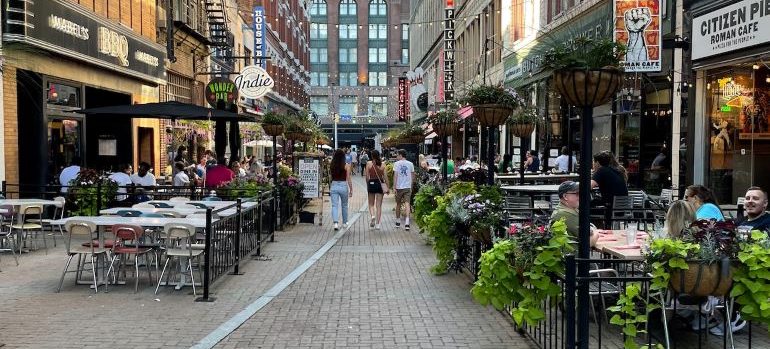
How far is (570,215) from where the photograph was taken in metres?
7.60

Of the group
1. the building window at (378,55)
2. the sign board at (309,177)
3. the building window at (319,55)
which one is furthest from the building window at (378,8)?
the sign board at (309,177)

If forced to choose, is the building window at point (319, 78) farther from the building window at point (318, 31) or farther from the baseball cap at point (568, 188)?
the baseball cap at point (568, 188)

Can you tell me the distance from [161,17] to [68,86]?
25.0 ft

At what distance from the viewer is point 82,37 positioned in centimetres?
1734

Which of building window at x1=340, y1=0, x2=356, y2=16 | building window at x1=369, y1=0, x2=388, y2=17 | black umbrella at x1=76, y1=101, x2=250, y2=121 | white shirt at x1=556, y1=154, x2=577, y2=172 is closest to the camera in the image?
black umbrella at x1=76, y1=101, x2=250, y2=121

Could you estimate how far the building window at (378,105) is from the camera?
339 feet

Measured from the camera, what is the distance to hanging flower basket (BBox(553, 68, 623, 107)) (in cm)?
614

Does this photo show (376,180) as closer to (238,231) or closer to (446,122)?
(446,122)

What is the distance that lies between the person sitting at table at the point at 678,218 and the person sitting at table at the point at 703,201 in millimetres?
1282

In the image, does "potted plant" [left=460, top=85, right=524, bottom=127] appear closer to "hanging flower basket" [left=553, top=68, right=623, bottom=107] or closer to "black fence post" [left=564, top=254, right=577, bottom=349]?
"hanging flower basket" [left=553, top=68, right=623, bottom=107]

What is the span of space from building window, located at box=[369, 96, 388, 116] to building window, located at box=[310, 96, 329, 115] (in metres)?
6.38

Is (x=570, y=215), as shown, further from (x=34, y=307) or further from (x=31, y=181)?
(x=31, y=181)

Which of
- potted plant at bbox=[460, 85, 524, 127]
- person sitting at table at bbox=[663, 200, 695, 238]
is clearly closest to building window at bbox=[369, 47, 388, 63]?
potted plant at bbox=[460, 85, 524, 127]

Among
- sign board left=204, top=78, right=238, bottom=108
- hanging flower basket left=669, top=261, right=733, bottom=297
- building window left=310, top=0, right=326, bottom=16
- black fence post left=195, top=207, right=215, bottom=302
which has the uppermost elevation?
building window left=310, top=0, right=326, bottom=16
